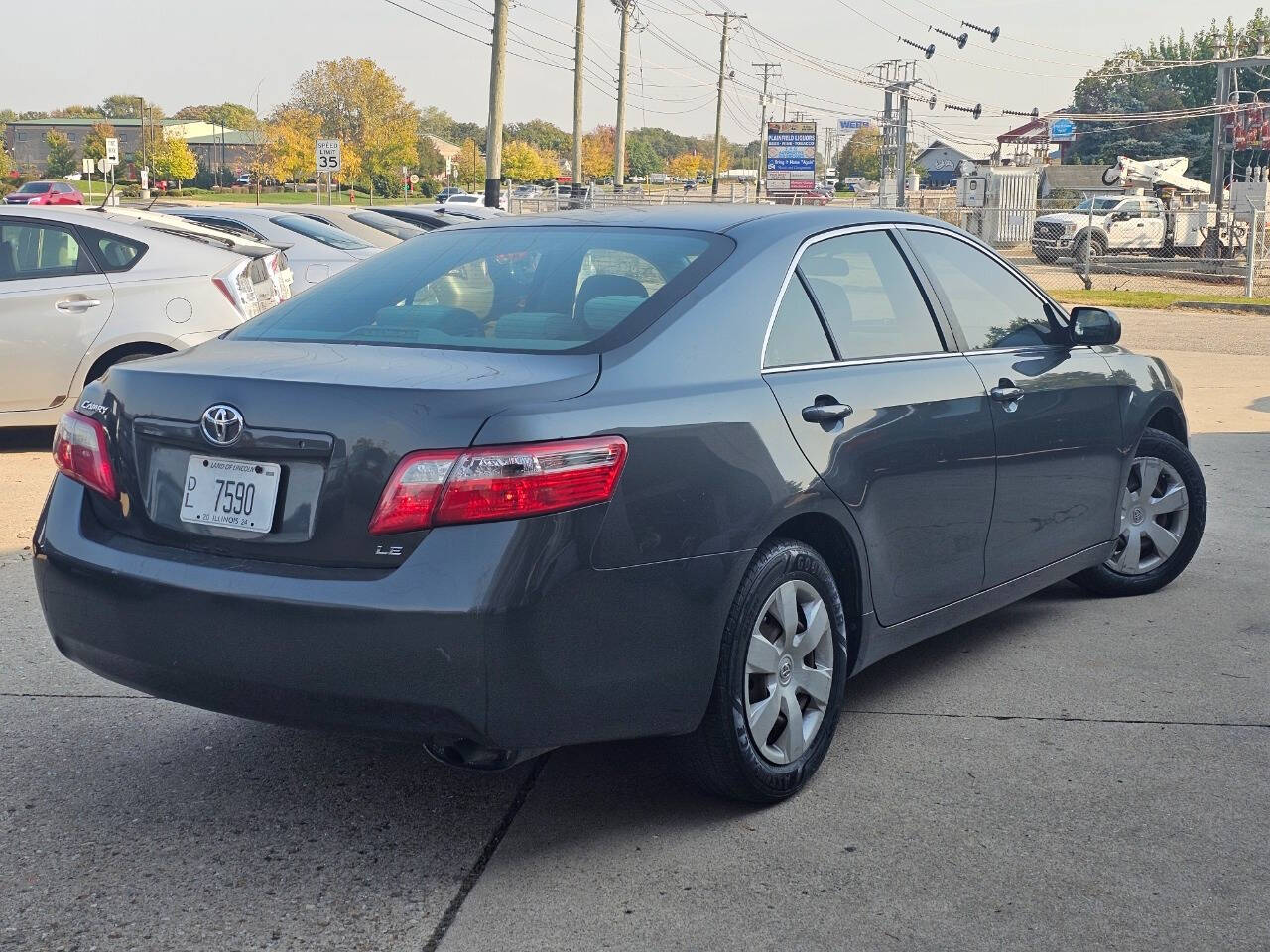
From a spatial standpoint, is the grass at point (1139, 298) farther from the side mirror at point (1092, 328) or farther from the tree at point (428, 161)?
the tree at point (428, 161)

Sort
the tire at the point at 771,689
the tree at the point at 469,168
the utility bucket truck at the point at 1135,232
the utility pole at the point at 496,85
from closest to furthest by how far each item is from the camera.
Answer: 1. the tire at the point at 771,689
2. the utility pole at the point at 496,85
3. the utility bucket truck at the point at 1135,232
4. the tree at the point at 469,168

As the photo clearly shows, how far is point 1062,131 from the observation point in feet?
358

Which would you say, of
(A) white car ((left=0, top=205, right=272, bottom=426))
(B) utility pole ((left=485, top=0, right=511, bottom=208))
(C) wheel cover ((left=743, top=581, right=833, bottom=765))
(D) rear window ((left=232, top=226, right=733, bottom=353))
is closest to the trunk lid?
(D) rear window ((left=232, top=226, right=733, bottom=353))

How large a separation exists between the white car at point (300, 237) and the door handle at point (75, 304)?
140 inches

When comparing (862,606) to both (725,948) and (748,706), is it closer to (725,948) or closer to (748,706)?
(748,706)

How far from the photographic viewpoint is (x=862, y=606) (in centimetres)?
414

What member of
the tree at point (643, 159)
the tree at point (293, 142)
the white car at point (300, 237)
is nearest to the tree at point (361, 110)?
the tree at point (293, 142)

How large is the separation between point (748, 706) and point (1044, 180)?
→ 6398 cm

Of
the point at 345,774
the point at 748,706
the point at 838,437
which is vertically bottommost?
the point at 345,774

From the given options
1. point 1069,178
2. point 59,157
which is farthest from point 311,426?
point 59,157

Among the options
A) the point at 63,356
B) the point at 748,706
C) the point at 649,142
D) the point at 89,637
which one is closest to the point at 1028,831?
the point at 748,706

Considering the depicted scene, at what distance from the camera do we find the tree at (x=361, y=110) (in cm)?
9594

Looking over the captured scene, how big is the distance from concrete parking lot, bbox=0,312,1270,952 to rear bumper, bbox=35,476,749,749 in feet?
1.28

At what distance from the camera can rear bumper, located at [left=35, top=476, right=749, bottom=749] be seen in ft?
10.2
